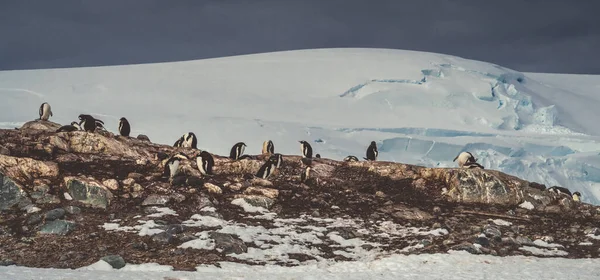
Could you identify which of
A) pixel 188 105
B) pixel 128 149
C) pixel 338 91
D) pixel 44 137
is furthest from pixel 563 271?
pixel 338 91

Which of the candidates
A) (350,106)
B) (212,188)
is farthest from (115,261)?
(350,106)

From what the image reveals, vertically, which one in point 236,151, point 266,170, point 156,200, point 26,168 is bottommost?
point 156,200

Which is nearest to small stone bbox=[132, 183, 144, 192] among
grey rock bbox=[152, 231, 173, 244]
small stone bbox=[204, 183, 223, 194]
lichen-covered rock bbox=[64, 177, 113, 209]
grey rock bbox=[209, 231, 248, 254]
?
lichen-covered rock bbox=[64, 177, 113, 209]

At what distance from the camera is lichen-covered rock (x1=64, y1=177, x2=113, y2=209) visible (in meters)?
14.5

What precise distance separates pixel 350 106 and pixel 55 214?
56739mm

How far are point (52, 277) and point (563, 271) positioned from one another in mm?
9947

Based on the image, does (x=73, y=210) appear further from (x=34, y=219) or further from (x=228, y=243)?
(x=228, y=243)

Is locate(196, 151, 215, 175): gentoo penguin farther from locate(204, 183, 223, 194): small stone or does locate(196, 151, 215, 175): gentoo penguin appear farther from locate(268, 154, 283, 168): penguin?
locate(268, 154, 283, 168): penguin

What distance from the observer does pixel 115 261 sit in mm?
11188

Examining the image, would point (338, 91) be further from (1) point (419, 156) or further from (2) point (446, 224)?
(2) point (446, 224)

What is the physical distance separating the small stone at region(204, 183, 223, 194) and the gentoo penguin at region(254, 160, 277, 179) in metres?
1.99

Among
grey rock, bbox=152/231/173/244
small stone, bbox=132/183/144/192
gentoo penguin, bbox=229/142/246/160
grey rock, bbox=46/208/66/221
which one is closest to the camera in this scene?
grey rock, bbox=152/231/173/244

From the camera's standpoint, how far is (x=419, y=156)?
57.3m

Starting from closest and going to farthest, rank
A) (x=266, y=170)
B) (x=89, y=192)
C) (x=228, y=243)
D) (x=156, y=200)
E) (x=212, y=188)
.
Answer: (x=228, y=243)
(x=89, y=192)
(x=156, y=200)
(x=212, y=188)
(x=266, y=170)
